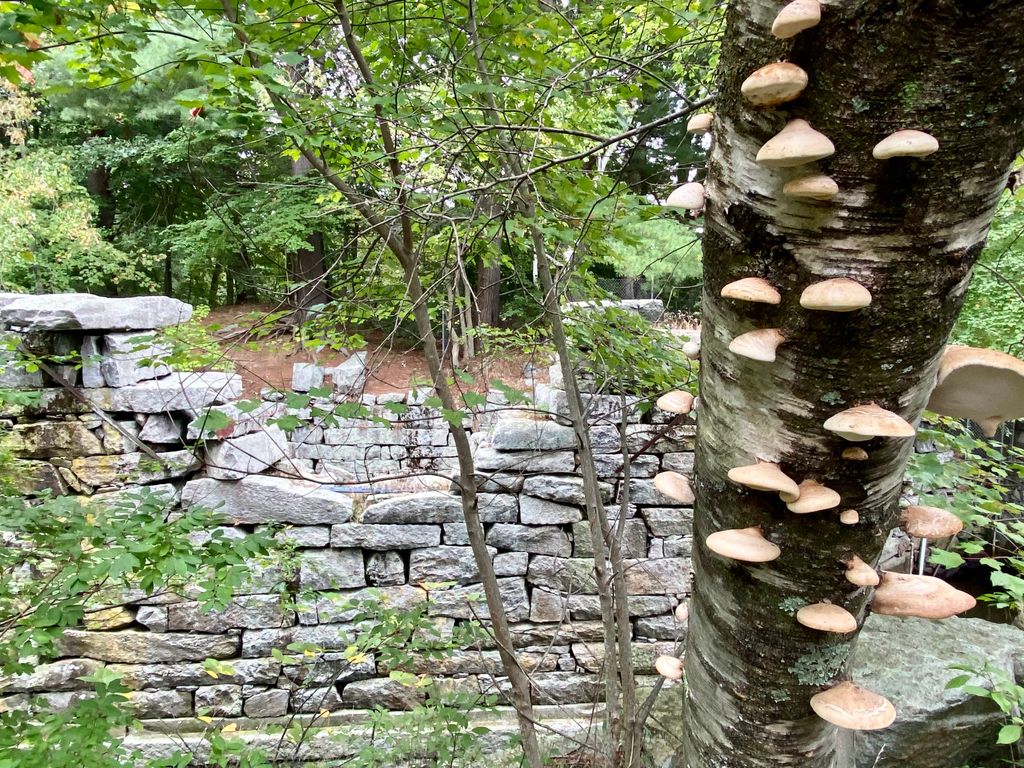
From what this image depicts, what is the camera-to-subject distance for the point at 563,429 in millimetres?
3432

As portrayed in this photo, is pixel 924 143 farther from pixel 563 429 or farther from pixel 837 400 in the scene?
pixel 563 429

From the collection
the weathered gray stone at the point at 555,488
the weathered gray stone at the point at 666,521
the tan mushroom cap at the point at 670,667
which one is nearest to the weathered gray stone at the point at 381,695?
the weathered gray stone at the point at 555,488

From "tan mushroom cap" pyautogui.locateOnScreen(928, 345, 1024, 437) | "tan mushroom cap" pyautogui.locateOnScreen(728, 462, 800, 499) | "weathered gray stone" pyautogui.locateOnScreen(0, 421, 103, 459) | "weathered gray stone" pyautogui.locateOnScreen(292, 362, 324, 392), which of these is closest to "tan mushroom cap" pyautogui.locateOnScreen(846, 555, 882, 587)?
"tan mushroom cap" pyautogui.locateOnScreen(728, 462, 800, 499)

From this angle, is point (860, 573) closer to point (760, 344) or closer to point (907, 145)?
point (760, 344)

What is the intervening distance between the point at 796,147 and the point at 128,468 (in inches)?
154

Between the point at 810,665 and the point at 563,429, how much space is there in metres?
2.68

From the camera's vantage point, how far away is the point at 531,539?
3.50m

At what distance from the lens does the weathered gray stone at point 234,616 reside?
3320 mm

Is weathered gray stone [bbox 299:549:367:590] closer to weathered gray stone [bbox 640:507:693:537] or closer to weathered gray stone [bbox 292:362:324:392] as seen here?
weathered gray stone [bbox 640:507:693:537]

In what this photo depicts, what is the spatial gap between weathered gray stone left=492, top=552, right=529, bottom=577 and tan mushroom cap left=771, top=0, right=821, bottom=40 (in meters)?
3.32

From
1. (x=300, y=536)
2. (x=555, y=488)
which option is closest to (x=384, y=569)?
(x=300, y=536)

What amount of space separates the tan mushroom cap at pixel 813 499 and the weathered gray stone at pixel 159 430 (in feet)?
11.4

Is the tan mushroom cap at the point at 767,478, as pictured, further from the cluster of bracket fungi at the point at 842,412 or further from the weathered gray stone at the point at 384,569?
the weathered gray stone at the point at 384,569

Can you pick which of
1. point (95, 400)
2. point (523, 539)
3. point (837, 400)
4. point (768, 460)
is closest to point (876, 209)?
point (837, 400)
